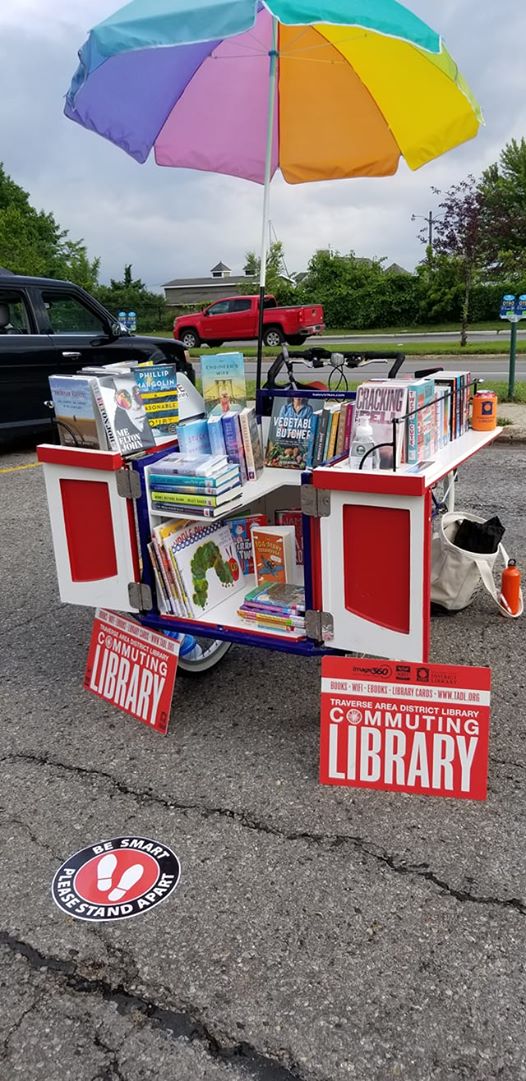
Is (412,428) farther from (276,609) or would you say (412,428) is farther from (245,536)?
(245,536)

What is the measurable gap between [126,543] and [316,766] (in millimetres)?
1126

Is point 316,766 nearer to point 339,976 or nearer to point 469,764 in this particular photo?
point 469,764

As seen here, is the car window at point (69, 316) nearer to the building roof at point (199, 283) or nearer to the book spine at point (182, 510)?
the book spine at point (182, 510)

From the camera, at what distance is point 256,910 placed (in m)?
2.27

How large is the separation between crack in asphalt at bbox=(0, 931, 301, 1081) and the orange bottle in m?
2.81

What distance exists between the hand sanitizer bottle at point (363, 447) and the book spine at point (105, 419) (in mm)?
919

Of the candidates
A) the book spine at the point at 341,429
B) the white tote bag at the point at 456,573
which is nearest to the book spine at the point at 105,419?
the book spine at the point at 341,429

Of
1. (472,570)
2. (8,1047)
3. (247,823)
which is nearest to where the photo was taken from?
(8,1047)

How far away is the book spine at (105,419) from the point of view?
301 cm

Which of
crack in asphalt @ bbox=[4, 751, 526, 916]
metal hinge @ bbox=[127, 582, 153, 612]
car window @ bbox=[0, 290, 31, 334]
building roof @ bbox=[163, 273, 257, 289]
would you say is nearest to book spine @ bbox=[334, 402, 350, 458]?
metal hinge @ bbox=[127, 582, 153, 612]

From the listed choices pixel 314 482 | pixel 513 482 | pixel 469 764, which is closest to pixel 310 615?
pixel 314 482

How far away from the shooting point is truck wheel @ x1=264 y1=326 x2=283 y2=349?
23.0 meters

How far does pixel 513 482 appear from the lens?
7039 millimetres

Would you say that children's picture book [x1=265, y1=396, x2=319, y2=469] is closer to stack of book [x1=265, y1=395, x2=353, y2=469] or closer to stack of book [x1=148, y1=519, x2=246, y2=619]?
stack of book [x1=265, y1=395, x2=353, y2=469]
